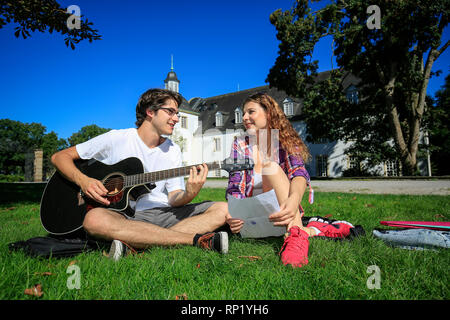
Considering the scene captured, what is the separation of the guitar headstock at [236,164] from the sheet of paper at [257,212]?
0.30m

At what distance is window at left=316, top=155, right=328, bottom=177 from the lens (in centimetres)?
2612

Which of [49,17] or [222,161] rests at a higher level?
[49,17]

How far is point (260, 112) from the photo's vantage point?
2.88 metres

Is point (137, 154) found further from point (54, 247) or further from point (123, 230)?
point (54, 247)

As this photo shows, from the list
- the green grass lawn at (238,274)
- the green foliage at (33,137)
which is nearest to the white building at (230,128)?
the green grass lawn at (238,274)

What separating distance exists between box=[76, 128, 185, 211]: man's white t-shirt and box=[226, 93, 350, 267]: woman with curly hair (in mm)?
862

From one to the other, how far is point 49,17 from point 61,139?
231 feet

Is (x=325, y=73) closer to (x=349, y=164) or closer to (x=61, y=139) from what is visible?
(x=349, y=164)

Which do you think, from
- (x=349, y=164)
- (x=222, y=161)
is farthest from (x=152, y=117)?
(x=349, y=164)

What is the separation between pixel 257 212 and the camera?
219 cm

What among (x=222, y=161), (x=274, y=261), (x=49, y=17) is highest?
(x=49, y=17)

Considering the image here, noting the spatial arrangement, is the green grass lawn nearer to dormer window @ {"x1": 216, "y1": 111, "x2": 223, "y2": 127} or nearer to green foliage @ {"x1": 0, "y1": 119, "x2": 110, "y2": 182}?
dormer window @ {"x1": 216, "y1": 111, "x2": 223, "y2": 127}

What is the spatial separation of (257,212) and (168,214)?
45.2 inches

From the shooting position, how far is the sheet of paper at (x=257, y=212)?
2072 millimetres
